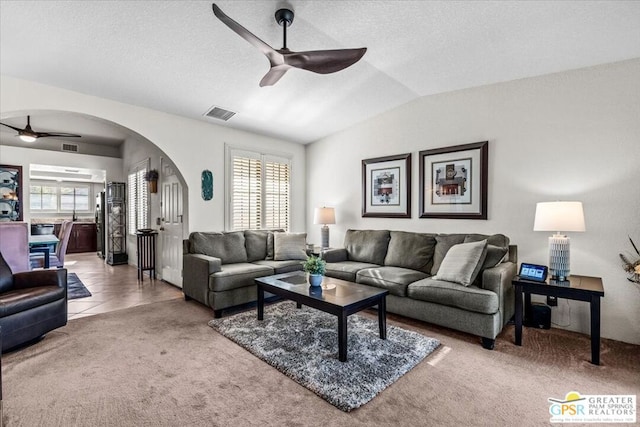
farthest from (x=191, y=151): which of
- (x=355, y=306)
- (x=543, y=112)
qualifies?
(x=543, y=112)

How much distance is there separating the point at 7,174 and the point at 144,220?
2.81m

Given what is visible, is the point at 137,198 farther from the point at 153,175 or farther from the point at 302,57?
the point at 302,57

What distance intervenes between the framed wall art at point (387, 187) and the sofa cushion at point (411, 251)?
17.5 inches

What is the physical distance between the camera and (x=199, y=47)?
9.20ft

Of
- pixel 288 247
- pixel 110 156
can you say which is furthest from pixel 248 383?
pixel 110 156

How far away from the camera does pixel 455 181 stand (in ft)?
12.9

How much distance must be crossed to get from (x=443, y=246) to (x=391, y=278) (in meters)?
0.87

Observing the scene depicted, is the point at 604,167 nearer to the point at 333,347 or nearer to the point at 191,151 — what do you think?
the point at 333,347

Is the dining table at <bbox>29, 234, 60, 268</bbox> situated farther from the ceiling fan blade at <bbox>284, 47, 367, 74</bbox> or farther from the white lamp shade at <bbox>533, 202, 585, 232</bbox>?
the white lamp shade at <bbox>533, 202, 585, 232</bbox>

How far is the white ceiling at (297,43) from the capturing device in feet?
7.64

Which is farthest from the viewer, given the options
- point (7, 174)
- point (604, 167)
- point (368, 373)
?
point (7, 174)

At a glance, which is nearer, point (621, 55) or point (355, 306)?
point (355, 306)

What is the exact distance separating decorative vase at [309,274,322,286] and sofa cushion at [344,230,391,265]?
5.08ft

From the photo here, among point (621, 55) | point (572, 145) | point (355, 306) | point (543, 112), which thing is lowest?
point (355, 306)
